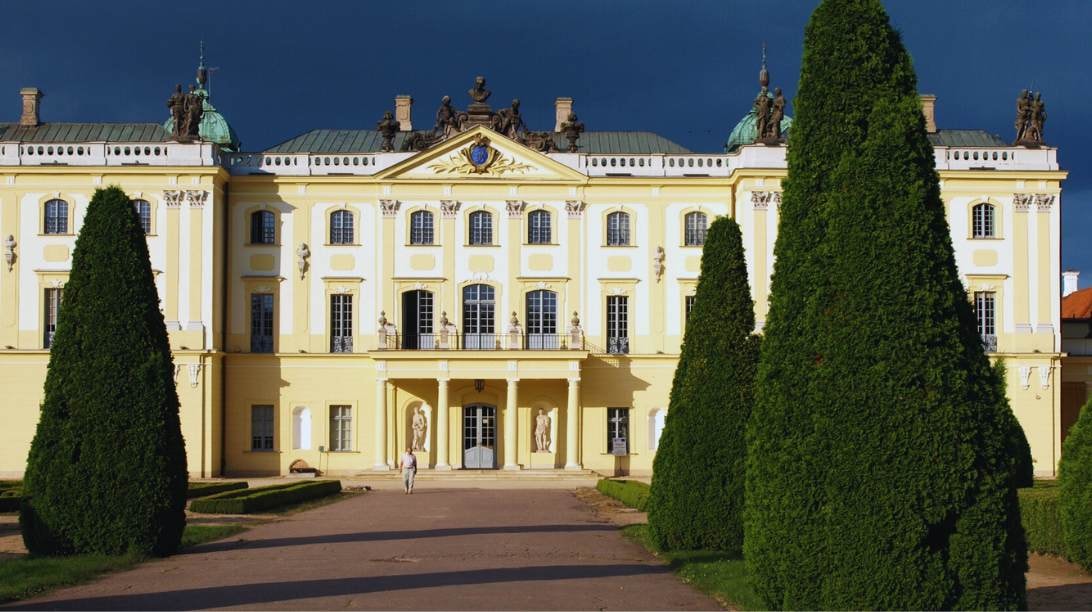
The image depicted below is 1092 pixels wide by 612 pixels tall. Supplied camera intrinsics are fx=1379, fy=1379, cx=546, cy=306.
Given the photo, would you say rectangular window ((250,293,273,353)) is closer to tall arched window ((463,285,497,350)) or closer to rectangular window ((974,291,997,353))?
tall arched window ((463,285,497,350))

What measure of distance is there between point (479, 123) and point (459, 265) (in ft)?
15.1

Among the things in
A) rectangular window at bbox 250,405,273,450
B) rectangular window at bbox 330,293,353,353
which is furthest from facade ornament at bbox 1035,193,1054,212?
rectangular window at bbox 250,405,273,450

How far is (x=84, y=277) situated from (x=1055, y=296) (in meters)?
34.5

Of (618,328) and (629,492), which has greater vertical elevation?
(618,328)

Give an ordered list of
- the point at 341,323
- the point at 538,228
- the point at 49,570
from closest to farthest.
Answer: the point at 49,570 < the point at 341,323 < the point at 538,228

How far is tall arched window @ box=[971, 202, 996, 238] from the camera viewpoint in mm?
44094

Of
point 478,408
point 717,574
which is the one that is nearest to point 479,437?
point 478,408

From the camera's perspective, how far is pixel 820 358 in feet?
38.1

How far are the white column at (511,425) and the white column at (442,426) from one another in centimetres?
188

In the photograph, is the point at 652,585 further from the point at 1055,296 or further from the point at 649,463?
the point at 1055,296

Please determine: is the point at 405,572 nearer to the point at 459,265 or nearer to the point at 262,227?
A: the point at 459,265

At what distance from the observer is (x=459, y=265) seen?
146 feet

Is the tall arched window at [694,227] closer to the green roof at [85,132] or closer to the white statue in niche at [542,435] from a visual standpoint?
the white statue in niche at [542,435]

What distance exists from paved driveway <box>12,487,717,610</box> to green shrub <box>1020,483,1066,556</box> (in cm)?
547
